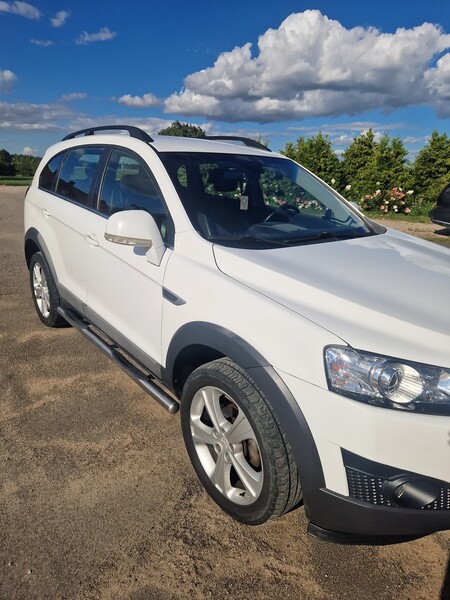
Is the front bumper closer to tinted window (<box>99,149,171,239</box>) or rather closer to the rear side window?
tinted window (<box>99,149,171,239</box>)

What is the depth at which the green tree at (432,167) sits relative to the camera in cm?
1538

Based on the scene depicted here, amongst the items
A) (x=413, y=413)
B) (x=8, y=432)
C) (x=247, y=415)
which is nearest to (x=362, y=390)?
(x=413, y=413)

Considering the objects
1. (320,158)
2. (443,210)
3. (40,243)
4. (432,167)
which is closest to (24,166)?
(320,158)

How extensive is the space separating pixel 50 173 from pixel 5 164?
47641 millimetres

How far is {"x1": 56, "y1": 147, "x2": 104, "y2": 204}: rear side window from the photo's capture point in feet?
12.4

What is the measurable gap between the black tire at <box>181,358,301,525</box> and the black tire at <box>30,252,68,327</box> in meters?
2.29

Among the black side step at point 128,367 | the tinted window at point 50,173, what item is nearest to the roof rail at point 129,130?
the tinted window at point 50,173

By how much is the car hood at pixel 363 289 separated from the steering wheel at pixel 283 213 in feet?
1.58

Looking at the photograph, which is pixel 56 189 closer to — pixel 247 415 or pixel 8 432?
pixel 8 432

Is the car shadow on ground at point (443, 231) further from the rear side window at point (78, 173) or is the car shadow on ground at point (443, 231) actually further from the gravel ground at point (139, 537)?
the gravel ground at point (139, 537)

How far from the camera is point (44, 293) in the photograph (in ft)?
15.4

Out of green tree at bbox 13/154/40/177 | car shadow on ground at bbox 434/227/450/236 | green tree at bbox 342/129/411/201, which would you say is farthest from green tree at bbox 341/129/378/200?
green tree at bbox 13/154/40/177

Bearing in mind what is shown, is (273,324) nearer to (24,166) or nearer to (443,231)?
(443,231)

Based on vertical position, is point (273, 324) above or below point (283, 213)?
below
